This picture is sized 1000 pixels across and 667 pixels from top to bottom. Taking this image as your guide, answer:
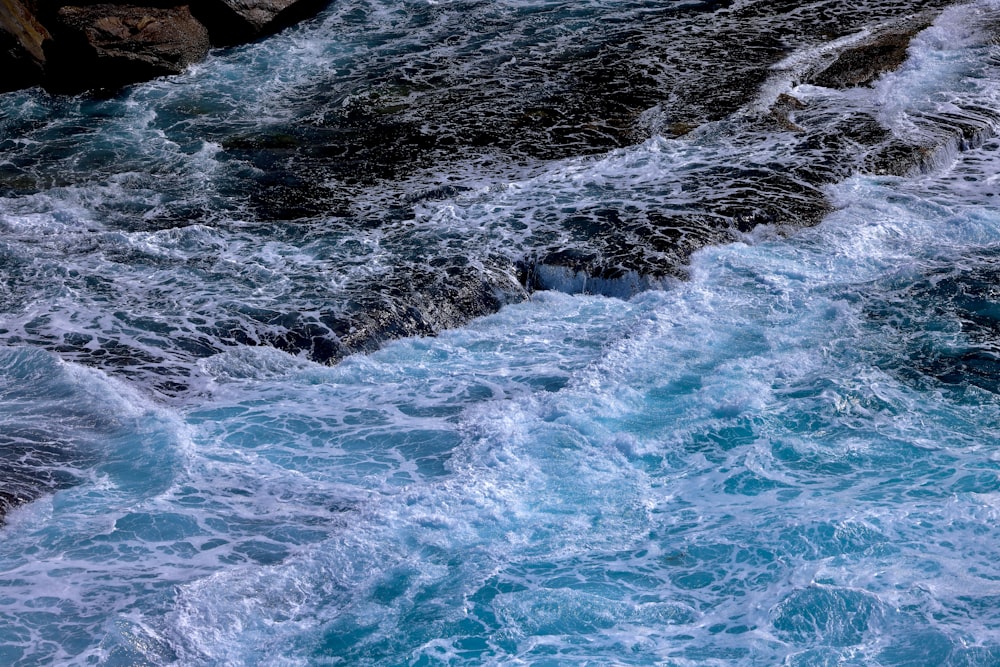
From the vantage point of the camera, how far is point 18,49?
11.7m

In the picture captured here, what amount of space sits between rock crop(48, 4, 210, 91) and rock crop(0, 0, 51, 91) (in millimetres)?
178

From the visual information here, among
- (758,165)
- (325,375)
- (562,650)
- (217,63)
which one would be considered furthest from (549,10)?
(562,650)

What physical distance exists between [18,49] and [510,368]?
26.6ft

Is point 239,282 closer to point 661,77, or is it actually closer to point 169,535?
point 169,535

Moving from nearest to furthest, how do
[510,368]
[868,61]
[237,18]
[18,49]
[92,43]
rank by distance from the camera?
[510,368] → [868,61] → [92,43] → [18,49] → [237,18]

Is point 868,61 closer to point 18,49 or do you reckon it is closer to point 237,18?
point 237,18

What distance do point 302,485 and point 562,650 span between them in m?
1.88

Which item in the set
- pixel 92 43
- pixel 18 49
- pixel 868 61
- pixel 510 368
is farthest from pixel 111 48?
pixel 868 61

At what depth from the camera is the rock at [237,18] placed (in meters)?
12.8

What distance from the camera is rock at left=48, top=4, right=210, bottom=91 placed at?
11641 mm

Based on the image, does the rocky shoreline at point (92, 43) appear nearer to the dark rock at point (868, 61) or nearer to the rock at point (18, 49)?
the rock at point (18, 49)

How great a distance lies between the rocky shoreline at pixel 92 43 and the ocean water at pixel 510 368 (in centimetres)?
50

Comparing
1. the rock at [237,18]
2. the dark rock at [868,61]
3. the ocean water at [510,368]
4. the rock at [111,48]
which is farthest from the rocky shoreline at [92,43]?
the dark rock at [868,61]

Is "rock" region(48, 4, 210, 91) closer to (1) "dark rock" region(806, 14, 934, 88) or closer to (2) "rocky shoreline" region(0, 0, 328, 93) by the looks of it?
(2) "rocky shoreline" region(0, 0, 328, 93)
